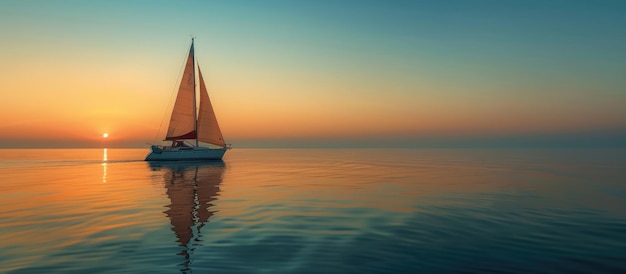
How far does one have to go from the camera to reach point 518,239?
1396cm

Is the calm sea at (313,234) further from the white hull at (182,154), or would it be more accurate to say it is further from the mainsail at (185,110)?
the white hull at (182,154)

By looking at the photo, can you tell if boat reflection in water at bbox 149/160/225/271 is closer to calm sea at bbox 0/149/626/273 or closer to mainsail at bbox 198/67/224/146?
calm sea at bbox 0/149/626/273

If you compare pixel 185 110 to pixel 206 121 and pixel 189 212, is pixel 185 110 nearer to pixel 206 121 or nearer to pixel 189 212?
pixel 206 121

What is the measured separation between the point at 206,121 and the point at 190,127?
3.23m

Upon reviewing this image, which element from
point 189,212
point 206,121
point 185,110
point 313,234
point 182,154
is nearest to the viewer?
point 313,234

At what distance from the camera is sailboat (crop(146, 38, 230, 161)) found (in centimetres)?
7181

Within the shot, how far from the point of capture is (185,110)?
72.1 meters

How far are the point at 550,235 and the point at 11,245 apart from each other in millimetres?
19049

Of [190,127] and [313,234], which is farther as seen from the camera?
[190,127]

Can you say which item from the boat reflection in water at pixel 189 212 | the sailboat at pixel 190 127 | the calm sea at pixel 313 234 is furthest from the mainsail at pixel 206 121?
the calm sea at pixel 313 234

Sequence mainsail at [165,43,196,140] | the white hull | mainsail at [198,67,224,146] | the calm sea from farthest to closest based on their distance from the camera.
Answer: mainsail at [198,67,224,146], the white hull, mainsail at [165,43,196,140], the calm sea

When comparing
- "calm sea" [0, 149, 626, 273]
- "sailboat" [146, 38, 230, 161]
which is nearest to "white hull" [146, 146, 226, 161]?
"sailboat" [146, 38, 230, 161]

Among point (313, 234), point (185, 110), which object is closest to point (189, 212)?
point (313, 234)

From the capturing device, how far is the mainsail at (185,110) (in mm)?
71375
